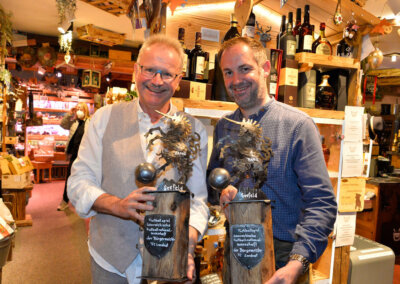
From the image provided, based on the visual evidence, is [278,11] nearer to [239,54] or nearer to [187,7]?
[187,7]

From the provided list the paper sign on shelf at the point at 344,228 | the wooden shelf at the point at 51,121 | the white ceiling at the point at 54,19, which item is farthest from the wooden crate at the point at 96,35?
the wooden shelf at the point at 51,121

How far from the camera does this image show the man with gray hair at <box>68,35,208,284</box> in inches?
55.0

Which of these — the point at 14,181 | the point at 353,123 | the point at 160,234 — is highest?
the point at 353,123

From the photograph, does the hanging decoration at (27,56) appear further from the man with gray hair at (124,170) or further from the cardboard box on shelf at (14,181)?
the man with gray hair at (124,170)

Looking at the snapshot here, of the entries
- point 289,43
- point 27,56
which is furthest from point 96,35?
point 289,43

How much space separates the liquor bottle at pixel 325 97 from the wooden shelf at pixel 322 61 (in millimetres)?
151

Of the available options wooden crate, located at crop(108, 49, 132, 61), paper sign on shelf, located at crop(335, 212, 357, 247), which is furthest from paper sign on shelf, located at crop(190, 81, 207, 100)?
wooden crate, located at crop(108, 49, 132, 61)

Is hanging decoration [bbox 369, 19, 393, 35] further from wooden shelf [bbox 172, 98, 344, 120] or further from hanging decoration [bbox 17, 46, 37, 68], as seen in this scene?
hanging decoration [bbox 17, 46, 37, 68]

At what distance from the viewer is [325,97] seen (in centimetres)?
260

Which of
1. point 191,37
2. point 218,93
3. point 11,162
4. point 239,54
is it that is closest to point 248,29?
point 218,93

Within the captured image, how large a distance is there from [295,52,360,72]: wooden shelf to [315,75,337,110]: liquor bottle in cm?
15

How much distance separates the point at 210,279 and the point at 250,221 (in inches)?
56.9

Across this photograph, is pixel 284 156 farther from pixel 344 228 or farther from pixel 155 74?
pixel 344 228

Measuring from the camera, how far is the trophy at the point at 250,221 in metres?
1.14
